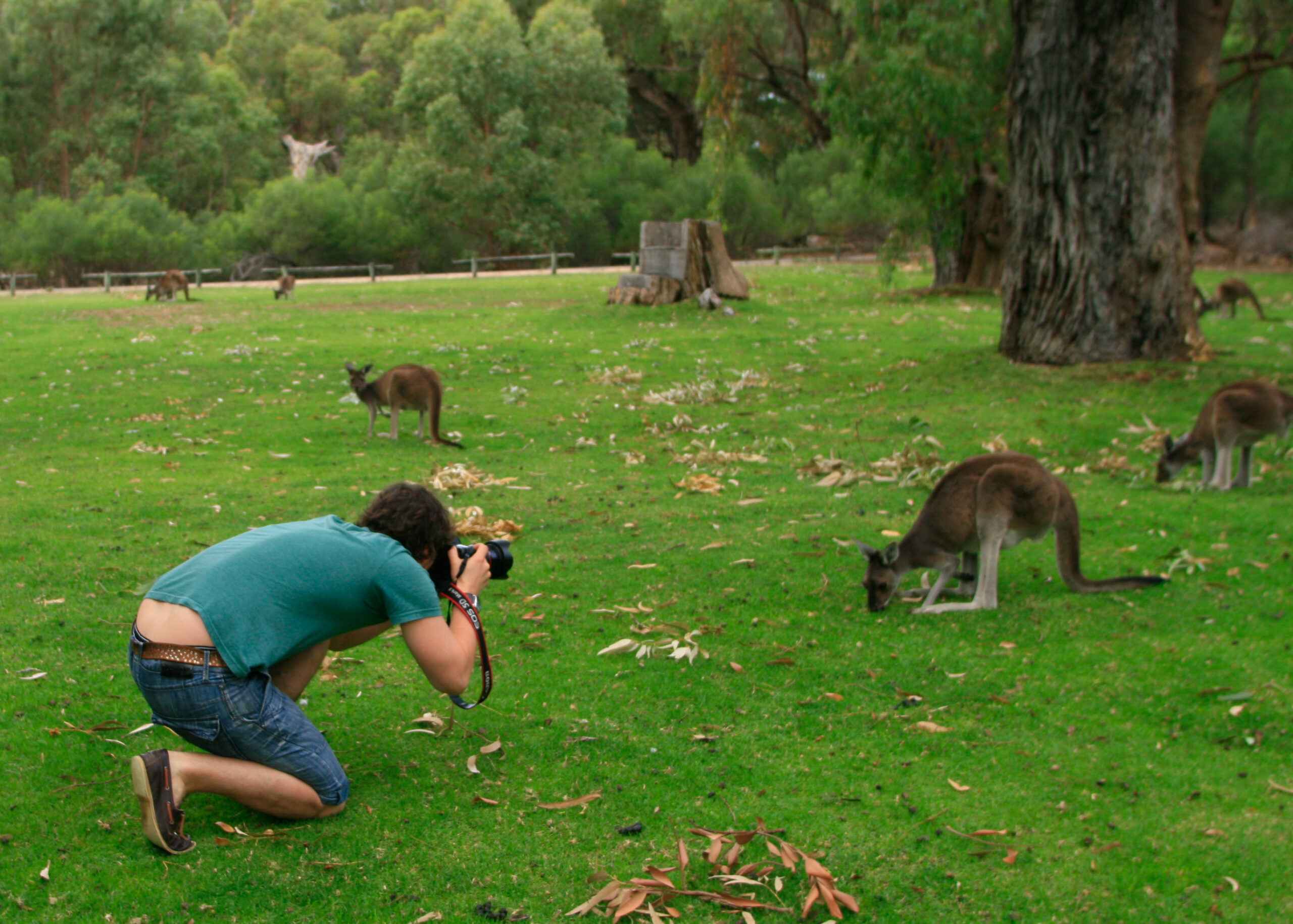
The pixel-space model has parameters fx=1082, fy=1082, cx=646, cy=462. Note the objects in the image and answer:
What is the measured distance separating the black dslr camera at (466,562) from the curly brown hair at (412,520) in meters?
0.09

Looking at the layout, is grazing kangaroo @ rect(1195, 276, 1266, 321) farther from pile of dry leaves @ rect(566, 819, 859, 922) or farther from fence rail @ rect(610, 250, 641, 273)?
pile of dry leaves @ rect(566, 819, 859, 922)

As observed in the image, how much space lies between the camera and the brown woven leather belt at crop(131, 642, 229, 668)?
331 cm

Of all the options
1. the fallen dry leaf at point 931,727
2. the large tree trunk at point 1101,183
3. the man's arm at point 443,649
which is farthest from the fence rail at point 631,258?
the man's arm at point 443,649

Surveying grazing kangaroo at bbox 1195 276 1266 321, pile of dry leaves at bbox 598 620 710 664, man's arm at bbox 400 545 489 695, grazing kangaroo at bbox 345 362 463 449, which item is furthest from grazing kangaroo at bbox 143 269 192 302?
man's arm at bbox 400 545 489 695

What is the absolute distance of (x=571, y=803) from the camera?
12.2ft

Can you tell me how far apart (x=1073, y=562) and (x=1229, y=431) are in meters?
2.86

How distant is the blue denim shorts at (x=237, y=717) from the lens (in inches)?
130

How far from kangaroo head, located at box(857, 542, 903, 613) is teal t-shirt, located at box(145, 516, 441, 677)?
2.72 metres

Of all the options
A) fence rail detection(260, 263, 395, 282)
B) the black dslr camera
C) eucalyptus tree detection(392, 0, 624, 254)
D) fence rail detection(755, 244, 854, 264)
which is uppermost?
eucalyptus tree detection(392, 0, 624, 254)

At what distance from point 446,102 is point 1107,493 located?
3209 cm

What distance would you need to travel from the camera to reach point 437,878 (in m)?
3.26

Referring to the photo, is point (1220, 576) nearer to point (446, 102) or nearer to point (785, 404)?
point (785, 404)

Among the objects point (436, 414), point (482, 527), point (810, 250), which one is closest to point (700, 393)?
point (436, 414)

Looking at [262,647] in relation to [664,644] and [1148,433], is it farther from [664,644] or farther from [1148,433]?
[1148,433]
